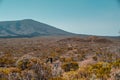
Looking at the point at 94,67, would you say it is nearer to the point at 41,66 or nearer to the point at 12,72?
the point at 41,66

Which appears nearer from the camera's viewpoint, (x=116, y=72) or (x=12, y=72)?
(x=116, y=72)

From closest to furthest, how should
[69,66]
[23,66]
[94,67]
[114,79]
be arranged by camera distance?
[114,79] < [94,67] < [23,66] < [69,66]

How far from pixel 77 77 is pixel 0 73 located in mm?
6138

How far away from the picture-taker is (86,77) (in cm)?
2261

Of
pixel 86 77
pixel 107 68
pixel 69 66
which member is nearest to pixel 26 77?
pixel 86 77

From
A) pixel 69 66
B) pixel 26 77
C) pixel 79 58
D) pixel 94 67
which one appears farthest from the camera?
pixel 79 58

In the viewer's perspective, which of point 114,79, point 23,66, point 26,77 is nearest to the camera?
point 114,79

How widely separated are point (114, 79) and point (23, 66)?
34.4 feet

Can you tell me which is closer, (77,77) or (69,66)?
(77,77)

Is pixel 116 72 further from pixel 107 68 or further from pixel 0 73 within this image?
pixel 0 73

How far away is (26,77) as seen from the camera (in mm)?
21719

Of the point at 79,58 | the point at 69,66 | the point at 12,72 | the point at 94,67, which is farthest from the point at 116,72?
the point at 79,58

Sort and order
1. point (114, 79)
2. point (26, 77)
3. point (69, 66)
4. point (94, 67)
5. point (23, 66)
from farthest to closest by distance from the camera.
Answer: point (69, 66) < point (23, 66) < point (94, 67) < point (26, 77) < point (114, 79)

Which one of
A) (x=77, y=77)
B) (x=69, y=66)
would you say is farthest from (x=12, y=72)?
(x=69, y=66)
